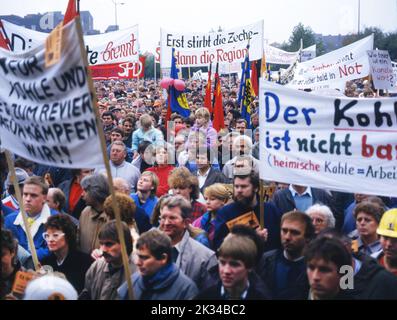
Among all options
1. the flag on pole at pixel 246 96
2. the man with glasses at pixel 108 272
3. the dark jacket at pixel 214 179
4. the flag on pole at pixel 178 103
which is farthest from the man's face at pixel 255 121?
the man with glasses at pixel 108 272

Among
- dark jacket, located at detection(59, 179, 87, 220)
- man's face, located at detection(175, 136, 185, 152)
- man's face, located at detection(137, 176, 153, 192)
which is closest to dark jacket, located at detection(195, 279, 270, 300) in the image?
man's face, located at detection(137, 176, 153, 192)

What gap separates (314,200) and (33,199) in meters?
2.73

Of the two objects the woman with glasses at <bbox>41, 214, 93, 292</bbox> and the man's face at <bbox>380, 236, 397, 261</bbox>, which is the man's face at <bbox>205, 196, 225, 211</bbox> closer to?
the woman with glasses at <bbox>41, 214, 93, 292</bbox>

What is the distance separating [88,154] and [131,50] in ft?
36.3

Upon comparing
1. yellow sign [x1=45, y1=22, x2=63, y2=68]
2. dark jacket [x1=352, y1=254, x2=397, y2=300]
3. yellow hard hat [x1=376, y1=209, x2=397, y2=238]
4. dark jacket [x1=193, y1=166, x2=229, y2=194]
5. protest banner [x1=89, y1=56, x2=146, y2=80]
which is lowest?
dark jacket [x1=193, y1=166, x2=229, y2=194]

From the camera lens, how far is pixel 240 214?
18.4ft

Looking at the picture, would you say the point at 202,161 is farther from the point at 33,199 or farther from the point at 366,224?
the point at 366,224

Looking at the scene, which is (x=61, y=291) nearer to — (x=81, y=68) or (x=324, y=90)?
(x=81, y=68)

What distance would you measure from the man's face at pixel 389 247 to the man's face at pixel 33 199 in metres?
2.97

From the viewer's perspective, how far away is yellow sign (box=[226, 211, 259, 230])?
5298mm

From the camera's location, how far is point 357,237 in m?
5.49

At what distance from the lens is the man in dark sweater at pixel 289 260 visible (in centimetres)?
455

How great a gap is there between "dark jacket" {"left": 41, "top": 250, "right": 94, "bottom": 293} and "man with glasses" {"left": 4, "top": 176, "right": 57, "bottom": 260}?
25.9 inches

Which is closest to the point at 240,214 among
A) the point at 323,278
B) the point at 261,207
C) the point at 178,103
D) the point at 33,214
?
the point at 261,207
